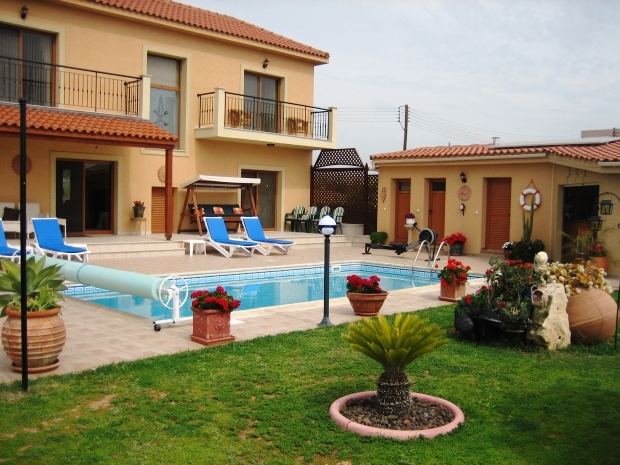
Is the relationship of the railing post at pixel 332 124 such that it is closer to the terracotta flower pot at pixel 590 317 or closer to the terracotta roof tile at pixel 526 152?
the terracotta roof tile at pixel 526 152

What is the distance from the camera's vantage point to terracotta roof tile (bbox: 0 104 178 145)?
14008 mm

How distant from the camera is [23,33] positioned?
1606 centimetres

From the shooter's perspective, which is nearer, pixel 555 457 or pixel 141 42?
pixel 555 457

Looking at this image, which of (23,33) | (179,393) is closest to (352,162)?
(23,33)

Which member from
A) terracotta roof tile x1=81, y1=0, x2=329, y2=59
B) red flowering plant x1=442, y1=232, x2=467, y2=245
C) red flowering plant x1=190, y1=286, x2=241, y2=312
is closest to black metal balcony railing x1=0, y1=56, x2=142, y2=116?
terracotta roof tile x1=81, y1=0, x2=329, y2=59

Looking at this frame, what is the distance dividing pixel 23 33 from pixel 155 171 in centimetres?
485

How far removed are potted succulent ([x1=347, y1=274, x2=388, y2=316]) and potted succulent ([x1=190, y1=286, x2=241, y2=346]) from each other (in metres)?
2.25

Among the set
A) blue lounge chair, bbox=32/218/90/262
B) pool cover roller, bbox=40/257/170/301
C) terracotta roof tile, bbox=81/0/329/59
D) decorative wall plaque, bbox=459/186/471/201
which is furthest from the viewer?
terracotta roof tile, bbox=81/0/329/59

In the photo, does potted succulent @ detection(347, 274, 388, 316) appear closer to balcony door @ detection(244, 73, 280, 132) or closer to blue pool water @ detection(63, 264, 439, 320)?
blue pool water @ detection(63, 264, 439, 320)

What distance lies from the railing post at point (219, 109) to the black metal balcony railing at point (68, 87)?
2.43 meters

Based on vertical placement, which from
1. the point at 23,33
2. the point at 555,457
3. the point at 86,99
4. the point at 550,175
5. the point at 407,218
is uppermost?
the point at 23,33

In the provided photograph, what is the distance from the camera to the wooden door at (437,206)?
18.7 m

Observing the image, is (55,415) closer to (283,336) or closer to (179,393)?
(179,393)

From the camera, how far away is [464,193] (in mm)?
17766
